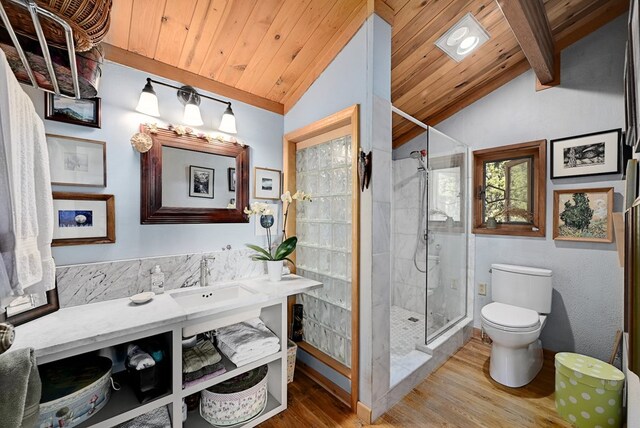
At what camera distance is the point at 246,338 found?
1618 millimetres

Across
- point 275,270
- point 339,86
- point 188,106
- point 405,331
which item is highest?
point 339,86

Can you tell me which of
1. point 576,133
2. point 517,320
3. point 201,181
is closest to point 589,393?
point 517,320

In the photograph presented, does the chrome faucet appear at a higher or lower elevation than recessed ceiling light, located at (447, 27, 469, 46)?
lower

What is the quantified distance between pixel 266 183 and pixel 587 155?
2.58 m

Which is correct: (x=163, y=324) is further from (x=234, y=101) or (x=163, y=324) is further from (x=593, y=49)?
(x=593, y=49)

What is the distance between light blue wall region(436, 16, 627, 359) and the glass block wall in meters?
1.70

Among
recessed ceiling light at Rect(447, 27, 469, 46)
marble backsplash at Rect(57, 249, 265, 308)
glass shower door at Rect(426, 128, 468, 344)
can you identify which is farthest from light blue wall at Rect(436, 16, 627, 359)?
marble backsplash at Rect(57, 249, 265, 308)

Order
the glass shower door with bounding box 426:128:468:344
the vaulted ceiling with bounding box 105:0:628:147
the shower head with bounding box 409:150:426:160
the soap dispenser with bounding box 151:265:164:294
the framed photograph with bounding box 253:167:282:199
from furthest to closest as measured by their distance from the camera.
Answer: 1. the shower head with bounding box 409:150:426:160
2. the glass shower door with bounding box 426:128:468:344
3. the framed photograph with bounding box 253:167:282:199
4. the soap dispenser with bounding box 151:265:164:294
5. the vaulted ceiling with bounding box 105:0:628:147

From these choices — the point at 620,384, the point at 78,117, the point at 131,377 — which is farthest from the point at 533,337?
the point at 78,117

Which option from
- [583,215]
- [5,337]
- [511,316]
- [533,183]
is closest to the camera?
[5,337]

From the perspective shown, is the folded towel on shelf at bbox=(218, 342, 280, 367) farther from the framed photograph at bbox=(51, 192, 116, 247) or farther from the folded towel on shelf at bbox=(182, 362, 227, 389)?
the framed photograph at bbox=(51, 192, 116, 247)

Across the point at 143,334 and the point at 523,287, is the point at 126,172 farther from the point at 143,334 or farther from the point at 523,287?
the point at 523,287

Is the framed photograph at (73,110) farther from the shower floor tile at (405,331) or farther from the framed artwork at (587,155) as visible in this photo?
the framed artwork at (587,155)

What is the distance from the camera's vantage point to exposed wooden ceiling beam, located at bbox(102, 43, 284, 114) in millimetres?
1524
